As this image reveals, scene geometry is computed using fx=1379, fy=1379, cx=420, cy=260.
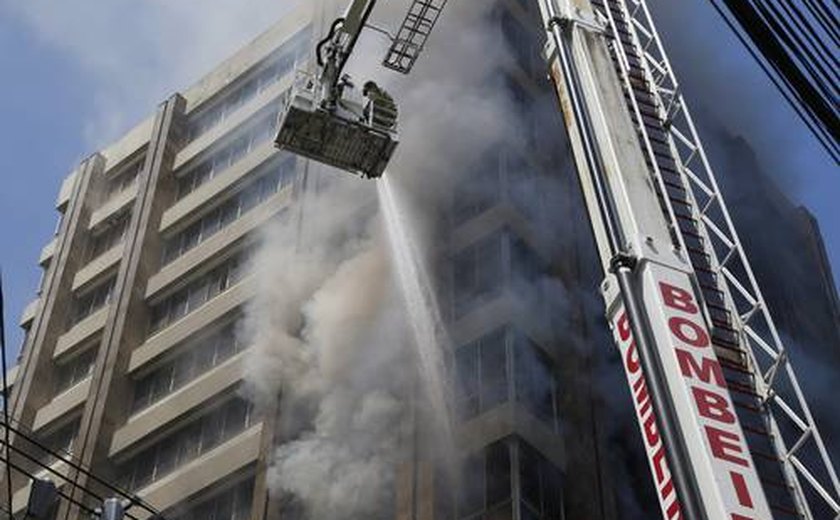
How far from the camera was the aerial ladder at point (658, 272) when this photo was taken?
7906 millimetres

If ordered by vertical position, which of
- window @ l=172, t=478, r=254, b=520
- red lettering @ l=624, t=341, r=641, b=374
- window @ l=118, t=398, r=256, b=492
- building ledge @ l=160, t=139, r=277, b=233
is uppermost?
building ledge @ l=160, t=139, r=277, b=233

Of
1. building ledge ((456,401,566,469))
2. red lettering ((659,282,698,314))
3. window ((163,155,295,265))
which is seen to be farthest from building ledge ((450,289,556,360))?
red lettering ((659,282,698,314))

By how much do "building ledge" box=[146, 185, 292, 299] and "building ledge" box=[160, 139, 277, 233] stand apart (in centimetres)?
124

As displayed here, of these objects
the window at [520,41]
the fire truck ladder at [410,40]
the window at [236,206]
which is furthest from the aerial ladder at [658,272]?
the window at [236,206]

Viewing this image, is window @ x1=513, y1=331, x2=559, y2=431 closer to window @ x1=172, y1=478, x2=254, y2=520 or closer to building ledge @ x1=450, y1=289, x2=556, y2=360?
building ledge @ x1=450, y1=289, x2=556, y2=360

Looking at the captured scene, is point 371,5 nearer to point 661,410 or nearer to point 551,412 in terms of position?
point 661,410

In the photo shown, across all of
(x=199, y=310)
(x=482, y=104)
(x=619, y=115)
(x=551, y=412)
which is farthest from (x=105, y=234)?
(x=619, y=115)

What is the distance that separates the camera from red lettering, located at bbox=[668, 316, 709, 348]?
8469mm

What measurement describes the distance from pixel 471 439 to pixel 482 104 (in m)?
8.69

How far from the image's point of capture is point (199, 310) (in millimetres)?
30688

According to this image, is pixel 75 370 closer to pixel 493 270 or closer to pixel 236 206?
pixel 236 206

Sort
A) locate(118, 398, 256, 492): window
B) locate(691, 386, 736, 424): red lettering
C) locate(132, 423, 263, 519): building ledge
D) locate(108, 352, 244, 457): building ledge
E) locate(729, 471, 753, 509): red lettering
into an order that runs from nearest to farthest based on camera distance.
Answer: locate(729, 471, 753, 509): red lettering → locate(691, 386, 736, 424): red lettering → locate(132, 423, 263, 519): building ledge → locate(118, 398, 256, 492): window → locate(108, 352, 244, 457): building ledge

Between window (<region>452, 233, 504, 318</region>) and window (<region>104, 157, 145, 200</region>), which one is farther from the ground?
window (<region>104, 157, 145, 200</region>)

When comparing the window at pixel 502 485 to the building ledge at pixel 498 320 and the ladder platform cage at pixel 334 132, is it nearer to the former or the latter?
the building ledge at pixel 498 320
